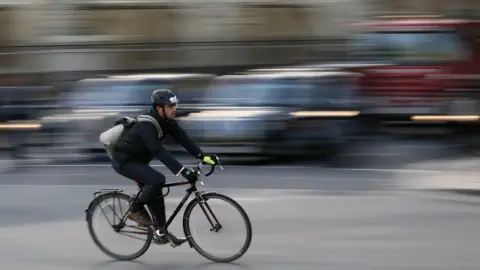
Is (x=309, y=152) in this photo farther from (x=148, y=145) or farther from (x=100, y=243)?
(x=148, y=145)

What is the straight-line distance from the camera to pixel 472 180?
11.7 meters

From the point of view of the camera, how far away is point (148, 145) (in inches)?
291

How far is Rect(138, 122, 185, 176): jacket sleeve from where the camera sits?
736 centimetres

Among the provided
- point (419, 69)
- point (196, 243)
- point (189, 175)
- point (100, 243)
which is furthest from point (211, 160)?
point (419, 69)

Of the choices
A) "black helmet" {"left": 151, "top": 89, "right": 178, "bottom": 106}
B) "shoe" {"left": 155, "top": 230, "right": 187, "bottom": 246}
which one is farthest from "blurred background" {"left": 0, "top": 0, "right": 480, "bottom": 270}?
"black helmet" {"left": 151, "top": 89, "right": 178, "bottom": 106}

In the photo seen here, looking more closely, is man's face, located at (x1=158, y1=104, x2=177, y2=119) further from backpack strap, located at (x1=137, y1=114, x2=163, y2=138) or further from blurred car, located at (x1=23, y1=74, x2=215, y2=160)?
blurred car, located at (x1=23, y1=74, x2=215, y2=160)

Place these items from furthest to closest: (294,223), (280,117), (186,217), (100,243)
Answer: (280,117) → (294,223) → (100,243) → (186,217)

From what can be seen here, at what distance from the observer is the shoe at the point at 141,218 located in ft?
25.6

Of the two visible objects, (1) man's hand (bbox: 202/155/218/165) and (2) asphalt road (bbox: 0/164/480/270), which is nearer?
(1) man's hand (bbox: 202/155/218/165)

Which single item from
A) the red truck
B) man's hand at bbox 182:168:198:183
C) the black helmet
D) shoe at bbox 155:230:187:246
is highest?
the red truck

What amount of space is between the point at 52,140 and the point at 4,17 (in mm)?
15606

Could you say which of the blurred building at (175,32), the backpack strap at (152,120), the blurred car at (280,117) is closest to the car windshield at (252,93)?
the blurred car at (280,117)

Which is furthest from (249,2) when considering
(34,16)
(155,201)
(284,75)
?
(155,201)

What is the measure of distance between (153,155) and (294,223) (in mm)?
2727
